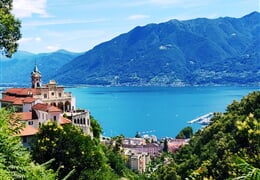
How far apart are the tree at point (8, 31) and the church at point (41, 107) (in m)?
10.8

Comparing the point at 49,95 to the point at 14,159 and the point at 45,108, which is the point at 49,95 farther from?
the point at 14,159

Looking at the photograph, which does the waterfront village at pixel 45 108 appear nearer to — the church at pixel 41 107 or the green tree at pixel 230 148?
the church at pixel 41 107

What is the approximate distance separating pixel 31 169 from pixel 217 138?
14840mm

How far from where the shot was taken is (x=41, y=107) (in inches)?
1016

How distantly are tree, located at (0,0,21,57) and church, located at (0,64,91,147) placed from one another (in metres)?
10.8

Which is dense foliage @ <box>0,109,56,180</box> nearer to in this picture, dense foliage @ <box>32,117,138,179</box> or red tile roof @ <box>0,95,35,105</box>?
dense foliage @ <box>32,117,138,179</box>

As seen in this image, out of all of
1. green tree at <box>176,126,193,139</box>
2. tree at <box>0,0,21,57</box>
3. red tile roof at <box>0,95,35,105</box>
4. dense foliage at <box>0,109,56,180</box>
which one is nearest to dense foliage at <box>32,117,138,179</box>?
tree at <box>0,0,21,57</box>

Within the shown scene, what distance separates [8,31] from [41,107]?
1889 centimetres

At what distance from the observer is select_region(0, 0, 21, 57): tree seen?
23.4 feet

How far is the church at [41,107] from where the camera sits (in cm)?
2448

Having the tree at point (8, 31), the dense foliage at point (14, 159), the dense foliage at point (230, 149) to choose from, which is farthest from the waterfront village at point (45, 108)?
the dense foliage at point (14, 159)

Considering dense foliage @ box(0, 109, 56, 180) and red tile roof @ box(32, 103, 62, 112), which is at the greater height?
dense foliage @ box(0, 109, 56, 180)

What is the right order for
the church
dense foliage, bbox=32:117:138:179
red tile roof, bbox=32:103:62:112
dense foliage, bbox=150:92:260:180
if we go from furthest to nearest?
→ red tile roof, bbox=32:103:62:112
the church
dense foliage, bbox=32:117:138:179
dense foliage, bbox=150:92:260:180

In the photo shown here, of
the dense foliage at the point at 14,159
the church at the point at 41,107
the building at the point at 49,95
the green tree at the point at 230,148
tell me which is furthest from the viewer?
the building at the point at 49,95
